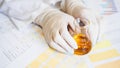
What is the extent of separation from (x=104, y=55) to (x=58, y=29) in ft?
0.49

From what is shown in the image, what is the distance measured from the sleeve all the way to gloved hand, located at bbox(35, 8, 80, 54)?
0.07 feet

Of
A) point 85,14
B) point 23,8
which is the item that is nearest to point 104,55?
point 85,14

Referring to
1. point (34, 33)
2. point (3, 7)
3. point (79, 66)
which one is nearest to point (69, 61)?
point (79, 66)

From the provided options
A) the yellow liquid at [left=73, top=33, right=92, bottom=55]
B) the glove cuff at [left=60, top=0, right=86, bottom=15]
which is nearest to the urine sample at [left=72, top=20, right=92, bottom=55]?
the yellow liquid at [left=73, top=33, right=92, bottom=55]

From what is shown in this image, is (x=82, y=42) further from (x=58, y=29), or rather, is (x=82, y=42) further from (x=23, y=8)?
(x=23, y=8)

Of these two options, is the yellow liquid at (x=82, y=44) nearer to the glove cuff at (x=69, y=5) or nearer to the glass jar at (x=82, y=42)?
the glass jar at (x=82, y=42)

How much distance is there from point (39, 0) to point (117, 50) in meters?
0.29

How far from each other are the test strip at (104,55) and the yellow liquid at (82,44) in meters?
0.02

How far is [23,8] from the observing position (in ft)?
2.02

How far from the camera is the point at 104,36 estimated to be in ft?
1.99

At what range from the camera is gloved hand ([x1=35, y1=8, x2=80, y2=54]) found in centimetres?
53

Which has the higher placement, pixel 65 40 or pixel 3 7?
pixel 3 7

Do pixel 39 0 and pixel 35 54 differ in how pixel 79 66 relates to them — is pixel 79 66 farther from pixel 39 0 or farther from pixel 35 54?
pixel 39 0

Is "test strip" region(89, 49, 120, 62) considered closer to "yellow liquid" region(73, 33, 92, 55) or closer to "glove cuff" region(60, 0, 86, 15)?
"yellow liquid" region(73, 33, 92, 55)
